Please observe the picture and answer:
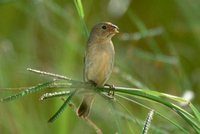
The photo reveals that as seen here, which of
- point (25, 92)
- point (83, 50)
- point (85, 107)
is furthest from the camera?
point (83, 50)

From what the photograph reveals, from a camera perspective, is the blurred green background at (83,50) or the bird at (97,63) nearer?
the bird at (97,63)

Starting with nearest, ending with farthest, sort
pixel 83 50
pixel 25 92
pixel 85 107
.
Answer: pixel 25 92
pixel 85 107
pixel 83 50

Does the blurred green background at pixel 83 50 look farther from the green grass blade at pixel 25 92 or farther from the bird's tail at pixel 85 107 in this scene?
the green grass blade at pixel 25 92

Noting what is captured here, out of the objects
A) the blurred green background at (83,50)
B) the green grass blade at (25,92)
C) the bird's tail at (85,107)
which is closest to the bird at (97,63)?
the bird's tail at (85,107)

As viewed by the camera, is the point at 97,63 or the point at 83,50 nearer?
the point at 97,63

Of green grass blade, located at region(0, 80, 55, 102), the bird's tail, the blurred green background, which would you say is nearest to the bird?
the bird's tail

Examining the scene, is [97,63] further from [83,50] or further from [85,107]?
[83,50]

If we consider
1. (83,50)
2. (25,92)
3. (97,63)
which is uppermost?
(83,50)

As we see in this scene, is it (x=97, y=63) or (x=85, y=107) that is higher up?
(x=97, y=63)

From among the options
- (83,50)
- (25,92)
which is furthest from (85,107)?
(83,50)
